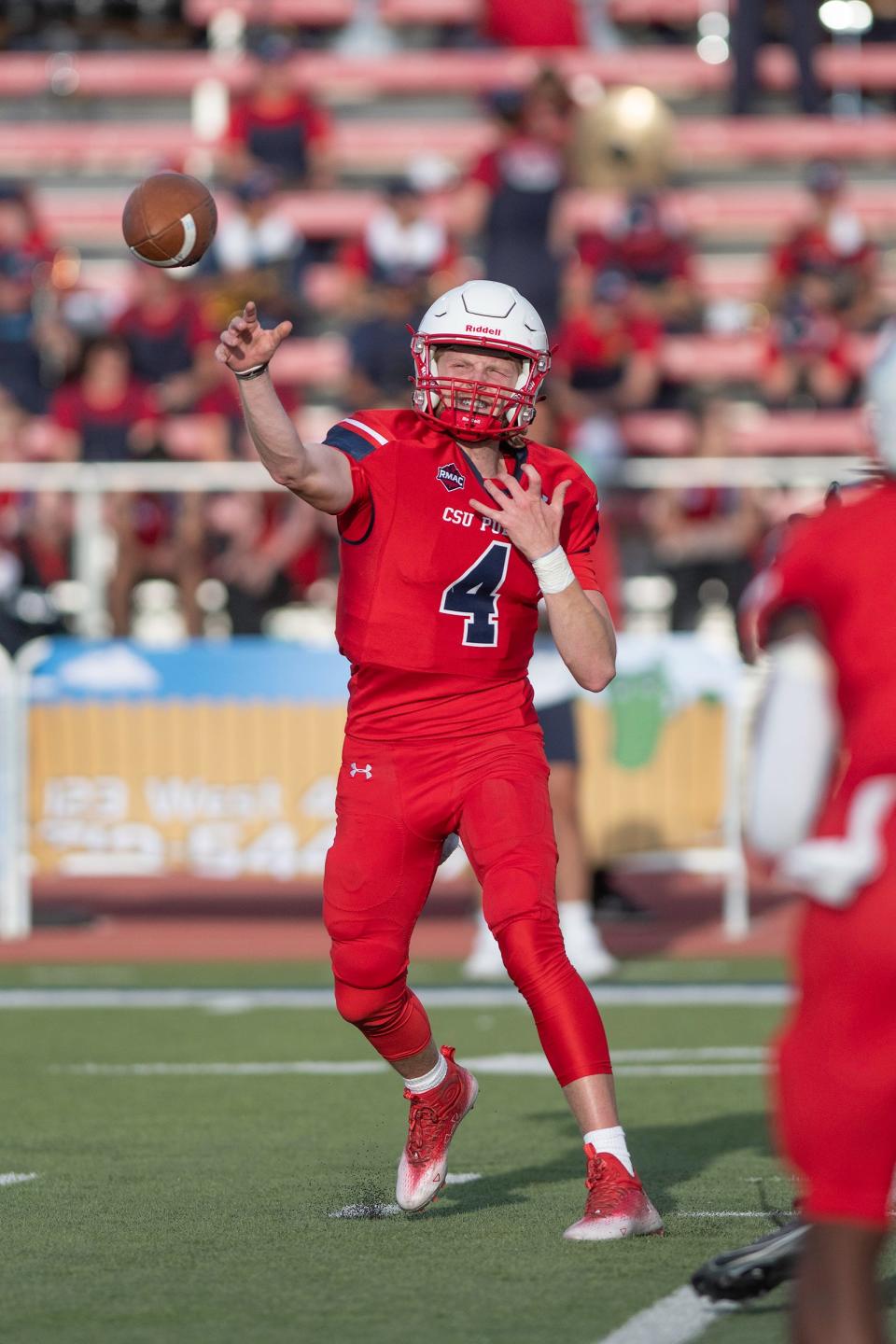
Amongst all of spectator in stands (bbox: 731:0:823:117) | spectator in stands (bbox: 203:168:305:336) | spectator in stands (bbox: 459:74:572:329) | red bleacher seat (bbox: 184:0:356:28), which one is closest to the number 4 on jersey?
spectator in stands (bbox: 459:74:572:329)

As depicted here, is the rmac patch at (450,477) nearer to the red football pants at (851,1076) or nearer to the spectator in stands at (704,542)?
the red football pants at (851,1076)

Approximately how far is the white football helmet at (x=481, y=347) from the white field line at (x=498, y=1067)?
2697 mm

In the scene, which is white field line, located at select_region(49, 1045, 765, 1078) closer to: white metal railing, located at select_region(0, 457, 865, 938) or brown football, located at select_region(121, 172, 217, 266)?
brown football, located at select_region(121, 172, 217, 266)

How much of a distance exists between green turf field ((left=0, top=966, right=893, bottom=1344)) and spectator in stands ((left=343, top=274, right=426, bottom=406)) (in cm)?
528

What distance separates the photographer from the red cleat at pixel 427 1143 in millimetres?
4832

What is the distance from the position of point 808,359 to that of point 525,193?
6.59 feet

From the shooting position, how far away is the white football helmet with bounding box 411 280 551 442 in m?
4.79

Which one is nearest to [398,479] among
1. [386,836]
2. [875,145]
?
[386,836]

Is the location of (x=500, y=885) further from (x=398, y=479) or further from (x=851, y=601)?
(x=851, y=601)

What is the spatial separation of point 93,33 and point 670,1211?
49.4 feet

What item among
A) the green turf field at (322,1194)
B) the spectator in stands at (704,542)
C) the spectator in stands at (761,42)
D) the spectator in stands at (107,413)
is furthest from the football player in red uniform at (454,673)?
the spectator in stands at (761,42)

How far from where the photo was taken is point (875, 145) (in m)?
16.7

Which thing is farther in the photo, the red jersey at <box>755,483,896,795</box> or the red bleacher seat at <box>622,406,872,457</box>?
the red bleacher seat at <box>622,406,872,457</box>

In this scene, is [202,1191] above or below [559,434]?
below
